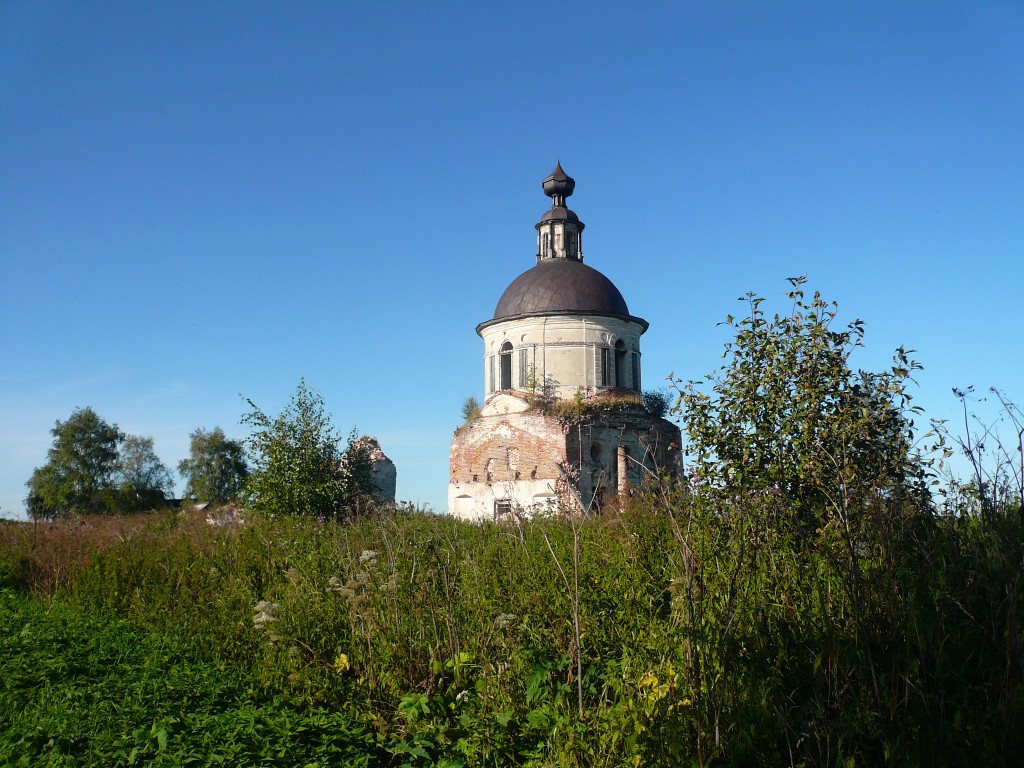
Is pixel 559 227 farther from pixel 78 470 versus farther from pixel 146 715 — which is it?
pixel 78 470

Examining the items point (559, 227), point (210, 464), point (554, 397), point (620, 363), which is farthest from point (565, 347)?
point (210, 464)

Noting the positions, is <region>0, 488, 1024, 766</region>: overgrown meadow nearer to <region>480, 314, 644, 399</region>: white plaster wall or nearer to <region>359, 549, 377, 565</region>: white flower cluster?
<region>359, 549, 377, 565</region>: white flower cluster

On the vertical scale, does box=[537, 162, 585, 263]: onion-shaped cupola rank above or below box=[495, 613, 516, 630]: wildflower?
above

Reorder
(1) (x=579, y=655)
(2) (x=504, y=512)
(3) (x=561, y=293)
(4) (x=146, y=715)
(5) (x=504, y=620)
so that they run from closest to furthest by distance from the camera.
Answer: (1) (x=579, y=655)
(4) (x=146, y=715)
(5) (x=504, y=620)
(2) (x=504, y=512)
(3) (x=561, y=293)

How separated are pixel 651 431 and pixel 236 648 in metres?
19.5

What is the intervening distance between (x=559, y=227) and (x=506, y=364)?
18.3 ft

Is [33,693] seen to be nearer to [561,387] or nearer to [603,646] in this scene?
[603,646]

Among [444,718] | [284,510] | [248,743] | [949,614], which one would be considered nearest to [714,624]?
[949,614]

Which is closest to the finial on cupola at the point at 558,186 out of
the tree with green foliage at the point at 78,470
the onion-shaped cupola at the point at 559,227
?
the onion-shaped cupola at the point at 559,227

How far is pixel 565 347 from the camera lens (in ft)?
85.9

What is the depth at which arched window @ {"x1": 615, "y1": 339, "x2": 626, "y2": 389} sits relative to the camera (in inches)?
1061

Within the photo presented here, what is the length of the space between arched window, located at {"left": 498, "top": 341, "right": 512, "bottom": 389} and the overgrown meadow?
61.5ft

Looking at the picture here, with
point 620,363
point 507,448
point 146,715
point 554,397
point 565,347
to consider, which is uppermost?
point 565,347

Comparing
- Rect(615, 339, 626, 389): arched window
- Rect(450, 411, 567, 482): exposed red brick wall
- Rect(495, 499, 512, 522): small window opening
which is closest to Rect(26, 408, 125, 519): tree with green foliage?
Rect(450, 411, 567, 482): exposed red brick wall
